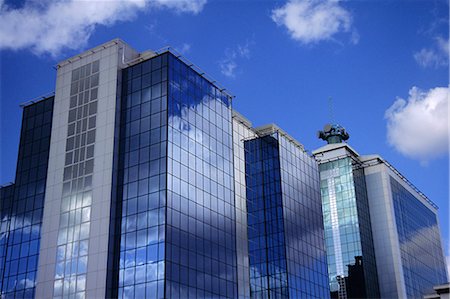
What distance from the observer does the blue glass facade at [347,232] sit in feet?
369

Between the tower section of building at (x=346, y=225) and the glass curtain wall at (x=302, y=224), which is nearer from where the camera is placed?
the glass curtain wall at (x=302, y=224)

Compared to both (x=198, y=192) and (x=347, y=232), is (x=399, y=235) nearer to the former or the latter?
(x=347, y=232)

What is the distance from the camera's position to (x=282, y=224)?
8638 centimetres

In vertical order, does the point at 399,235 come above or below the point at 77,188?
above

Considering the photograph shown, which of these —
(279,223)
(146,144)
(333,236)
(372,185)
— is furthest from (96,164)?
(372,185)

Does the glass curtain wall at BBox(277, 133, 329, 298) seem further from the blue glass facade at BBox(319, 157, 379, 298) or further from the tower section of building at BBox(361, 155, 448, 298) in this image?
the tower section of building at BBox(361, 155, 448, 298)

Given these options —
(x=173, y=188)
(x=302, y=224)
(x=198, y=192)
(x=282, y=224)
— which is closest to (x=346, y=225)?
(x=302, y=224)

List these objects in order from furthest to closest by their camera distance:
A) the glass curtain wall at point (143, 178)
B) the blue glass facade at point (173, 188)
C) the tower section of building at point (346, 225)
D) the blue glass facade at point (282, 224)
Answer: the tower section of building at point (346, 225)
the blue glass facade at point (282, 224)
the blue glass facade at point (173, 188)
the glass curtain wall at point (143, 178)

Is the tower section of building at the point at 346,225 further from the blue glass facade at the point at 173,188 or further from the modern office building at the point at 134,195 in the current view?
the blue glass facade at the point at 173,188

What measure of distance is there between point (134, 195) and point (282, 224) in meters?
26.2

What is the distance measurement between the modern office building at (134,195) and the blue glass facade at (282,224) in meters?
0.29

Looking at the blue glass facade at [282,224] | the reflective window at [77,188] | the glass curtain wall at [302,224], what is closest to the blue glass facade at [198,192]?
the reflective window at [77,188]

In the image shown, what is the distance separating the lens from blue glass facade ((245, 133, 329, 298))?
8375 centimetres

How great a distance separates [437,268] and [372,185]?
2761 centimetres
